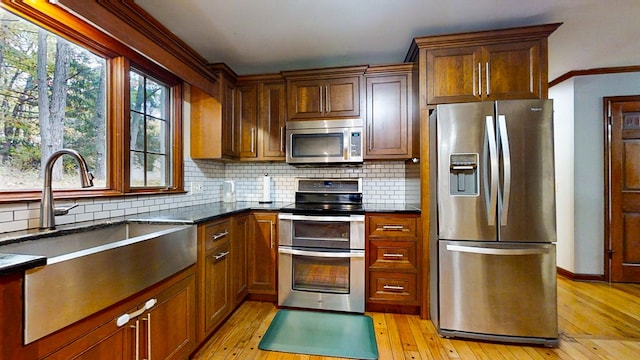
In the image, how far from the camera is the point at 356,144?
268cm

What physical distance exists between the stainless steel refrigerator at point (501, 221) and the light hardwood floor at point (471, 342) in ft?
0.35

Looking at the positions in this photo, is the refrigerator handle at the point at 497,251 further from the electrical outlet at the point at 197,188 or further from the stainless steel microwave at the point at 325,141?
the electrical outlet at the point at 197,188

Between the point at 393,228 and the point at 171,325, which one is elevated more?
the point at 393,228

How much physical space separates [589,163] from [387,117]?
8.20ft

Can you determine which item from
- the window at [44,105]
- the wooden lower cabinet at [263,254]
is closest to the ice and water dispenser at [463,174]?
the wooden lower cabinet at [263,254]

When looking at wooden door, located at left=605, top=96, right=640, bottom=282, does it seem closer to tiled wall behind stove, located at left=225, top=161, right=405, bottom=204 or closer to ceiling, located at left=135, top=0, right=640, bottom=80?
ceiling, located at left=135, top=0, right=640, bottom=80

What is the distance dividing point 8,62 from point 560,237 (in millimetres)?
5163

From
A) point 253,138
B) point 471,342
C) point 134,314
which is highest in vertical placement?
point 253,138

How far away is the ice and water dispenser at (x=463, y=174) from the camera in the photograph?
1.98 metres

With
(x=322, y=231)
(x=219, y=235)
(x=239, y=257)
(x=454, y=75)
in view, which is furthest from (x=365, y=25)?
(x=239, y=257)

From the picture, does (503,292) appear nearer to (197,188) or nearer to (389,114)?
(389,114)

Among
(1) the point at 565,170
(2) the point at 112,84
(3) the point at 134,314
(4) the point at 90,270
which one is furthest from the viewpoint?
(1) the point at 565,170

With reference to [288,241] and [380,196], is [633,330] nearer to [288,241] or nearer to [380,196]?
[380,196]

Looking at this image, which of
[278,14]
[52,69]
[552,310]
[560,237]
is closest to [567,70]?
[560,237]
